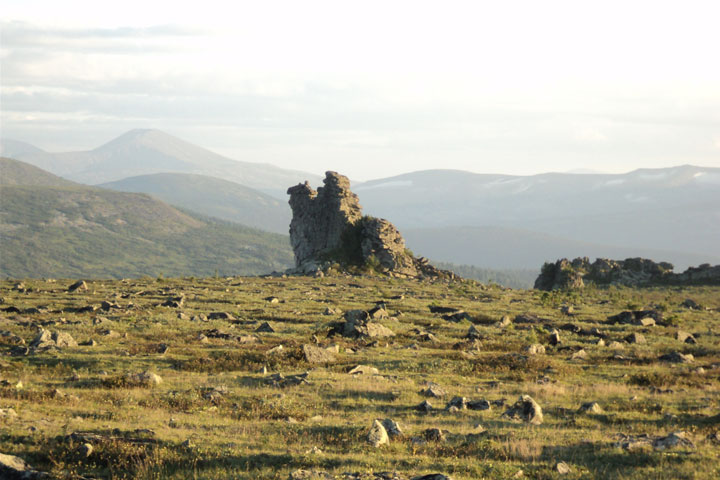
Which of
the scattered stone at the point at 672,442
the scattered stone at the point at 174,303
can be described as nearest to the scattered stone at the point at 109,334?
the scattered stone at the point at 174,303

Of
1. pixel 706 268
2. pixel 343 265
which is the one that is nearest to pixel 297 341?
pixel 343 265

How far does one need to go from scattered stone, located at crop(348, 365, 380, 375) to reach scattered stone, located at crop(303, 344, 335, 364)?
2315 millimetres

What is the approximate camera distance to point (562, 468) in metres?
16.3

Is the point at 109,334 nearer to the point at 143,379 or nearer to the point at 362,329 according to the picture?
the point at 143,379

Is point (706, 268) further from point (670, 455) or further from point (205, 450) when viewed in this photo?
point (205, 450)

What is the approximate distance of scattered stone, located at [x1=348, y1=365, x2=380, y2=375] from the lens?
29.4 metres

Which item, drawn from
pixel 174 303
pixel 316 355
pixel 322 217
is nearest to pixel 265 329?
pixel 316 355

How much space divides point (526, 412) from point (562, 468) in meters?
5.99

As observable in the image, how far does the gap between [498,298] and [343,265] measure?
104ft

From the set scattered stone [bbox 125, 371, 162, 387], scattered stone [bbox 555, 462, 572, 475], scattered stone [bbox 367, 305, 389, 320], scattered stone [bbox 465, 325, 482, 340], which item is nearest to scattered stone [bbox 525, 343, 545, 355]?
scattered stone [bbox 465, 325, 482, 340]

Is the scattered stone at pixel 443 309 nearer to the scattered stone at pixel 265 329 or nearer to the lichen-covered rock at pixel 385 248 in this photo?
the scattered stone at pixel 265 329

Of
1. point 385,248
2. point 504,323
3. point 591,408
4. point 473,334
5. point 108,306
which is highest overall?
point 385,248

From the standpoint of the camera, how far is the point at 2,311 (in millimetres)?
44688

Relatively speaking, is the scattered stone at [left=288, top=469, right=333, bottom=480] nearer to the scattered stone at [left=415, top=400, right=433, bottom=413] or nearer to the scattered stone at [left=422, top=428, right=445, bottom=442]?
the scattered stone at [left=422, top=428, right=445, bottom=442]
